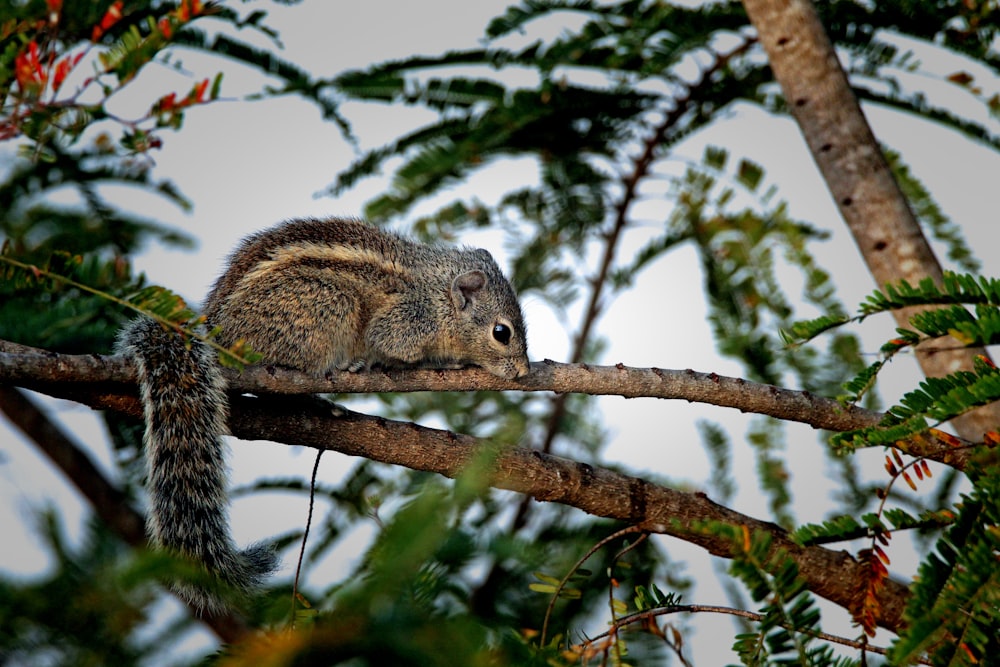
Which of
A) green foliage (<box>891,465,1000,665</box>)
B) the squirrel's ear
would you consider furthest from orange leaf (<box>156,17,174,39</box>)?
the squirrel's ear

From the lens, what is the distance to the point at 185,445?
2.04 metres

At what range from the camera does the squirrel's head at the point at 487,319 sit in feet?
9.58

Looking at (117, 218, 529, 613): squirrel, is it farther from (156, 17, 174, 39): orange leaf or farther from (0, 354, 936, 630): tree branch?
(156, 17, 174, 39): orange leaf

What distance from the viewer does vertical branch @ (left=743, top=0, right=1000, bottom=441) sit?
8.50 ft

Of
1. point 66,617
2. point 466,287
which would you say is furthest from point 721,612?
point 466,287

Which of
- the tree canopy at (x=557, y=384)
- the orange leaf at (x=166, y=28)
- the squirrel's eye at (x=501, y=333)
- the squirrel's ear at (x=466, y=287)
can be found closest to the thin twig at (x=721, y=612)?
the tree canopy at (x=557, y=384)

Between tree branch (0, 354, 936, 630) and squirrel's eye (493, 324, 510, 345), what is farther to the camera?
squirrel's eye (493, 324, 510, 345)

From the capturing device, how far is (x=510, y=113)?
9.89 ft

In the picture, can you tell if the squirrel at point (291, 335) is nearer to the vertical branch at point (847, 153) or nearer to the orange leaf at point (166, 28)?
the orange leaf at point (166, 28)

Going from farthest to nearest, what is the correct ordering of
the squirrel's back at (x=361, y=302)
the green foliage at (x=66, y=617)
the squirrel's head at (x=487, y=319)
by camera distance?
the squirrel's head at (x=487, y=319), the squirrel's back at (x=361, y=302), the green foliage at (x=66, y=617)

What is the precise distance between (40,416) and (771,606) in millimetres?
2669

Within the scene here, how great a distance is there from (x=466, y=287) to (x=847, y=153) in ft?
4.19

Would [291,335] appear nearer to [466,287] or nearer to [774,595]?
[466,287]

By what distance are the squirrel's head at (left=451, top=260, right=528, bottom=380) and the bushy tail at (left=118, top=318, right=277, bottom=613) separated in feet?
3.24
